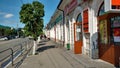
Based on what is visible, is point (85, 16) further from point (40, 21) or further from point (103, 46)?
point (40, 21)

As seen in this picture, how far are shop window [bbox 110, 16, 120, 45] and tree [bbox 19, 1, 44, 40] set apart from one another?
8.97 metres

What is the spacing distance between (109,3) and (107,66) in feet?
10.2

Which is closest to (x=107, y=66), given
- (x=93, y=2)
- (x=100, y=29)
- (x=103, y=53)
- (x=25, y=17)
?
(x=103, y=53)

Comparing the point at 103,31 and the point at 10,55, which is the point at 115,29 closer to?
the point at 103,31

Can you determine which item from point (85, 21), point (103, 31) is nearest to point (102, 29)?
point (103, 31)

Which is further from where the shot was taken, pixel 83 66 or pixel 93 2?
pixel 93 2

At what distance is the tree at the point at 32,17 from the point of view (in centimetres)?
1878

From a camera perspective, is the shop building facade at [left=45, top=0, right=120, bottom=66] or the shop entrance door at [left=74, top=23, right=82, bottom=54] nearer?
the shop building facade at [left=45, top=0, right=120, bottom=66]

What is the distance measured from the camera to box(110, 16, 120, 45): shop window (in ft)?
35.7

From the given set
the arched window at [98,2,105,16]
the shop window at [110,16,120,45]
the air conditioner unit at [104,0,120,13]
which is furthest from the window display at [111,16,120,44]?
the air conditioner unit at [104,0,120,13]

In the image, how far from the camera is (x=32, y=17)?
18766mm

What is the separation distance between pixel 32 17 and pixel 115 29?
923 cm

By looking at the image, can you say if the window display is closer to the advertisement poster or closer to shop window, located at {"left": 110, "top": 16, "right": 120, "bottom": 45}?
shop window, located at {"left": 110, "top": 16, "right": 120, "bottom": 45}

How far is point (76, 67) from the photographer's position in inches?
427
